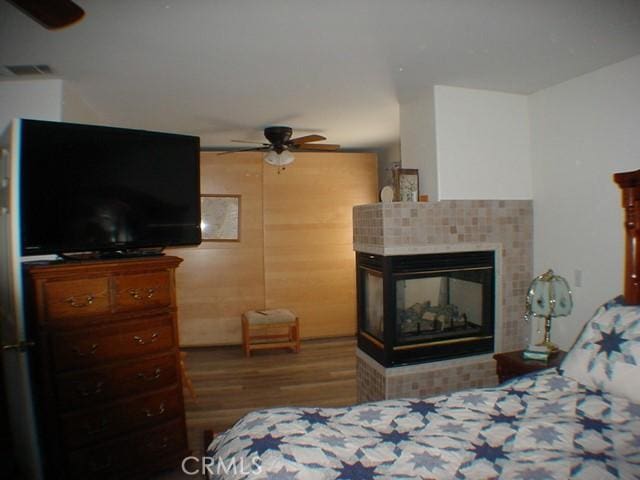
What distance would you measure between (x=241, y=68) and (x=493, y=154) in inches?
78.6

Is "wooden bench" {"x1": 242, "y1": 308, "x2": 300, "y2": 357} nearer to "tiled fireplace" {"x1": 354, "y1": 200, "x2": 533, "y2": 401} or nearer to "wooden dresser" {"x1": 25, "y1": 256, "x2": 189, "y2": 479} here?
"tiled fireplace" {"x1": 354, "y1": 200, "x2": 533, "y2": 401}

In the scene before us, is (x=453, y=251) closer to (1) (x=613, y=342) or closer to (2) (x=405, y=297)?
(2) (x=405, y=297)

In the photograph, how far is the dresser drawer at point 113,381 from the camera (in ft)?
6.35

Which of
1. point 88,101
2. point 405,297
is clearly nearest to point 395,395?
point 405,297

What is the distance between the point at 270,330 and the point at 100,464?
2.73 metres

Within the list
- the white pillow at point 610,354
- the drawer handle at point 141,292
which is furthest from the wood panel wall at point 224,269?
the white pillow at point 610,354

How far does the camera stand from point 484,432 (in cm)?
142

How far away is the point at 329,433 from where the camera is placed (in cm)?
137

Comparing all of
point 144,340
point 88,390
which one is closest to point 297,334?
point 144,340

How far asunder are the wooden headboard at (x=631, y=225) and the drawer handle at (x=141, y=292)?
2.59m

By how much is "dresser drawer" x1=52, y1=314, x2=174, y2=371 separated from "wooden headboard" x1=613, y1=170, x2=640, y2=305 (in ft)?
8.36

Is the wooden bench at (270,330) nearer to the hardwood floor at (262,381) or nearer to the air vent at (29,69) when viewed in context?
the hardwood floor at (262,381)

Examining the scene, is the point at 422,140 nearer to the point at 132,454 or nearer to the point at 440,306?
the point at 440,306

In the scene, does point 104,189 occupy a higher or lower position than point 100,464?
higher
